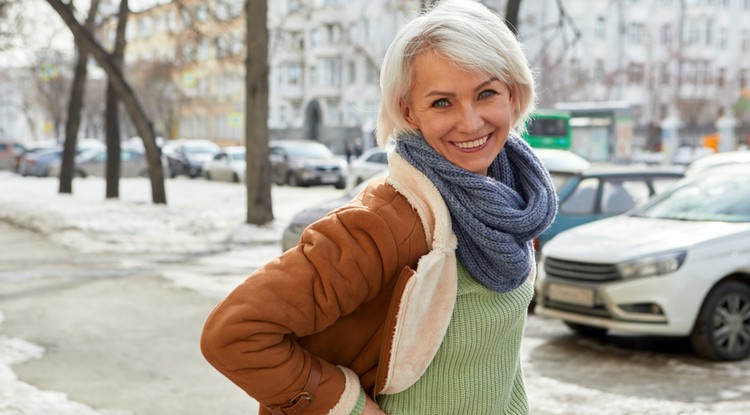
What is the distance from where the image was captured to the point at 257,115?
1698cm

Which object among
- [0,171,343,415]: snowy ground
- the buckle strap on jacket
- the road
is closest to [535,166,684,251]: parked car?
the road

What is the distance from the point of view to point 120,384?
6461 mm

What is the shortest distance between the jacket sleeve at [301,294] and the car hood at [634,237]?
594cm

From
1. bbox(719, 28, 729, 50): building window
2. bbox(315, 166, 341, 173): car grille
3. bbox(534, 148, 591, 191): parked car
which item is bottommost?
bbox(315, 166, 341, 173): car grille

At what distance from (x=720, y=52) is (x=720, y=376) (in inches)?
2965

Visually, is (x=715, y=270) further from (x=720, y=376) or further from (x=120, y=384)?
(x=120, y=384)

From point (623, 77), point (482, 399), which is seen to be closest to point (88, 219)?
point (482, 399)

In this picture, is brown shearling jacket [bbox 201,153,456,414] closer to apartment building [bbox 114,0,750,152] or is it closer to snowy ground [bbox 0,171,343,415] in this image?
snowy ground [bbox 0,171,343,415]

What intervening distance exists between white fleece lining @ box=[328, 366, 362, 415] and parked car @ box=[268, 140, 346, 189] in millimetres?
30713

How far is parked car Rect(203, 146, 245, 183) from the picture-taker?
37.2 metres

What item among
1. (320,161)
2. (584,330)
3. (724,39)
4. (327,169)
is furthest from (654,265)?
(724,39)

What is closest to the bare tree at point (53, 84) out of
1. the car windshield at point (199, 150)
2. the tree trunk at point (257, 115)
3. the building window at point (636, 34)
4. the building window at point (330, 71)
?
the car windshield at point (199, 150)

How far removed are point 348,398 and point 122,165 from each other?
135ft

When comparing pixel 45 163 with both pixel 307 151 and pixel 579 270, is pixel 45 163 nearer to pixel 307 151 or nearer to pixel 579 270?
pixel 307 151
